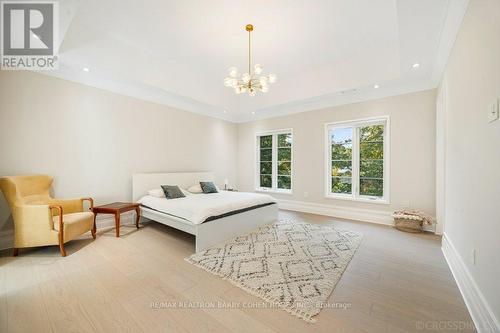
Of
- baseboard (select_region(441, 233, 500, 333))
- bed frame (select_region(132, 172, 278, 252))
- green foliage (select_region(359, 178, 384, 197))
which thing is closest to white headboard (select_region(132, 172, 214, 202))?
bed frame (select_region(132, 172, 278, 252))

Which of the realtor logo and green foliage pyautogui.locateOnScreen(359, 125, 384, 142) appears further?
green foliage pyautogui.locateOnScreen(359, 125, 384, 142)

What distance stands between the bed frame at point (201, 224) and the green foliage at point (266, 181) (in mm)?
1829

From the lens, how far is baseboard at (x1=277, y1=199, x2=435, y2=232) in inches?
159

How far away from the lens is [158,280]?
2.06 metres

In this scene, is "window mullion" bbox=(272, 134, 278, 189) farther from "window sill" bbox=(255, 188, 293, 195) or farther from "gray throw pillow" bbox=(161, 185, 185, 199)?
"gray throw pillow" bbox=(161, 185, 185, 199)

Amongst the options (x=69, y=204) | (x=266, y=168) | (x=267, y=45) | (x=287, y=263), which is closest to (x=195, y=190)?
(x=69, y=204)

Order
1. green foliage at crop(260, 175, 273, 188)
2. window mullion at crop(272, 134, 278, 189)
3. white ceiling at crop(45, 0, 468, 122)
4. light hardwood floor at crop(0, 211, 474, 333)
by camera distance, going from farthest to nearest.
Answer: green foliage at crop(260, 175, 273, 188)
window mullion at crop(272, 134, 278, 189)
white ceiling at crop(45, 0, 468, 122)
light hardwood floor at crop(0, 211, 474, 333)

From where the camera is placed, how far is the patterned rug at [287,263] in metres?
1.80

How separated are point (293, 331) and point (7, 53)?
16.0ft

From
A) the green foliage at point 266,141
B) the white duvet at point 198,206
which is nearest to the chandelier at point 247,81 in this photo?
the white duvet at point 198,206

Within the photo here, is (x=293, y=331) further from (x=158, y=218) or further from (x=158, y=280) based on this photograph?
(x=158, y=218)

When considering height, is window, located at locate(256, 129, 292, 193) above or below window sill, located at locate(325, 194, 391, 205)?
above

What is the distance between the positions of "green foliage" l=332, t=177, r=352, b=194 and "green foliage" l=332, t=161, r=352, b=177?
0.32 ft

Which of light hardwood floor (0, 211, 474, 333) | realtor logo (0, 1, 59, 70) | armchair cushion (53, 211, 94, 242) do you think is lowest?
light hardwood floor (0, 211, 474, 333)
